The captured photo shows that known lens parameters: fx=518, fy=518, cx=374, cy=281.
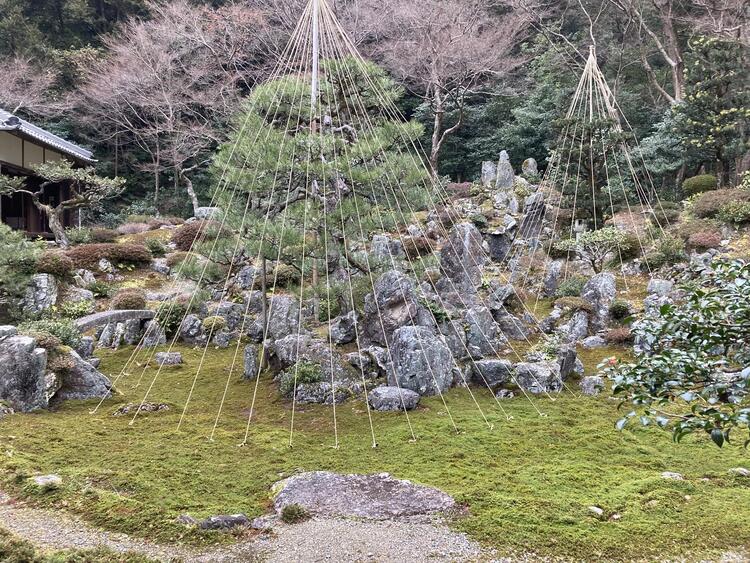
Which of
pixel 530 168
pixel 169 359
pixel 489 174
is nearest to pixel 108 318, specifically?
pixel 169 359

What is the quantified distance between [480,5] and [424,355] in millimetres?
17591

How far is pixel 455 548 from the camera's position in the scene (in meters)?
3.28

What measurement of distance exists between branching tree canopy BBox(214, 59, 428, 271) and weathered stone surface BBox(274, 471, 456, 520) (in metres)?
3.03

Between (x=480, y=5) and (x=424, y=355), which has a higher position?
(x=480, y=5)

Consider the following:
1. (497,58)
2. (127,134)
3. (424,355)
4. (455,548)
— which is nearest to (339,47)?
(424,355)

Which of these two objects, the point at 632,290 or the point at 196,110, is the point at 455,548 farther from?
the point at 196,110

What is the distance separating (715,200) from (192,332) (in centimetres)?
1233

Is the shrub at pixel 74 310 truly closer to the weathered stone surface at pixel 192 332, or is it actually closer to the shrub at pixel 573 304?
the weathered stone surface at pixel 192 332

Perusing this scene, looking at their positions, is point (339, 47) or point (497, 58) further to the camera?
point (497, 58)

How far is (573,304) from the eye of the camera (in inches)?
386

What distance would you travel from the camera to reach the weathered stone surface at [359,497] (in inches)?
145

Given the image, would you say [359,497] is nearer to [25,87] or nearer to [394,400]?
[394,400]

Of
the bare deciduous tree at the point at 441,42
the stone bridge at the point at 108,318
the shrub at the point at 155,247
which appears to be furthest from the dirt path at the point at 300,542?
the bare deciduous tree at the point at 441,42

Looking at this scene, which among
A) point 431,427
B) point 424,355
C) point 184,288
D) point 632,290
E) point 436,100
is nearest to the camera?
point 431,427
